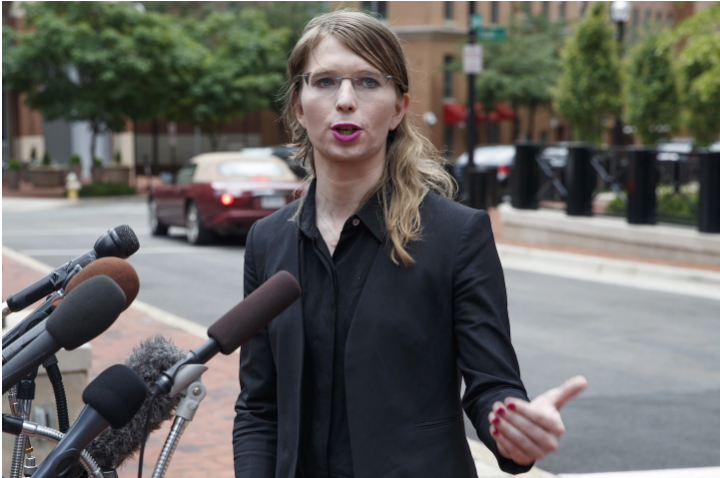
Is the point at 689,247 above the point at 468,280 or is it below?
below

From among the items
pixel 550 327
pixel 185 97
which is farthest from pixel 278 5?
pixel 550 327

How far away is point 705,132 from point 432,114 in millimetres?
28882

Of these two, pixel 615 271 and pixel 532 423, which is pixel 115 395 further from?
pixel 615 271

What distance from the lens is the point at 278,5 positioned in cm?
5228

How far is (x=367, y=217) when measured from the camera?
2.14 metres

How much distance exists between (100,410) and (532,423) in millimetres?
689

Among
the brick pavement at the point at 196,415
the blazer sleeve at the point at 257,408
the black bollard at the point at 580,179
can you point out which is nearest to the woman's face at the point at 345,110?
the blazer sleeve at the point at 257,408

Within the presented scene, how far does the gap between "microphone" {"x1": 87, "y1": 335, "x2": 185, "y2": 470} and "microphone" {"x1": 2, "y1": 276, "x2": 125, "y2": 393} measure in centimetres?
67

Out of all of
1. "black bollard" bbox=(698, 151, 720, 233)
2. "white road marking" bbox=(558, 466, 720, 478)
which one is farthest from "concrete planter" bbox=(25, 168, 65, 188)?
"white road marking" bbox=(558, 466, 720, 478)

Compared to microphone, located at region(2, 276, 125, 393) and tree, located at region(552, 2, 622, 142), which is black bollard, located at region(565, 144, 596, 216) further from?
microphone, located at region(2, 276, 125, 393)

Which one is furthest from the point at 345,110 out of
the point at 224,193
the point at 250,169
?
the point at 250,169

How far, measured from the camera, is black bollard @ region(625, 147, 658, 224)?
1483 cm

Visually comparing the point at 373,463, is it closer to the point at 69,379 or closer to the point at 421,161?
the point at 421,161

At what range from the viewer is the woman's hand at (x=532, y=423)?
156 cm
